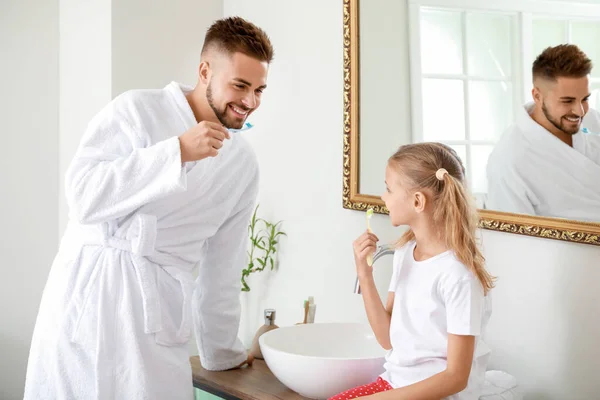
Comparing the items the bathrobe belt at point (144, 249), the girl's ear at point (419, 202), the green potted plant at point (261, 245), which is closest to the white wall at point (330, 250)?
the green potted plant at point (261, 245)

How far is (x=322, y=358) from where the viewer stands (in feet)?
5.90

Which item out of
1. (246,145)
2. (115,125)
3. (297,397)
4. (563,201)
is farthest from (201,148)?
(563,201)

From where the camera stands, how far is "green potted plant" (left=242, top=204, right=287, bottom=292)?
276 centimetres

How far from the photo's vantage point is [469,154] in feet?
6.50

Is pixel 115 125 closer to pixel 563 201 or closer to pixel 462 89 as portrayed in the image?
pixel 462 89

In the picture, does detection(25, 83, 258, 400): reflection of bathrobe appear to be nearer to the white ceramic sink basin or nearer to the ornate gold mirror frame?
the white ceramic sink basin

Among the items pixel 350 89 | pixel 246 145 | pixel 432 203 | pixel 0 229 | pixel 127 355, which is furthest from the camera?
pixel 0 229

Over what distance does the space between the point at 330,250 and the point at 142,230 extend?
32.3 inches

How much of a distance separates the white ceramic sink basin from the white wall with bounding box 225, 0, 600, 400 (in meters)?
0.22

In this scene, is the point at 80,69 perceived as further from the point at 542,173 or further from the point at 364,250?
the point at 542,173

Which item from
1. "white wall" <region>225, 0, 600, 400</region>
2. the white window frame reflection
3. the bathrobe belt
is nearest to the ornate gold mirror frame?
"white wall" <region>225, 0, 600, 400</region>

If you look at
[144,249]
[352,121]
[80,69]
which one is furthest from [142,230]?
[80,69]

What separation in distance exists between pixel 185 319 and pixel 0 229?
1653mm

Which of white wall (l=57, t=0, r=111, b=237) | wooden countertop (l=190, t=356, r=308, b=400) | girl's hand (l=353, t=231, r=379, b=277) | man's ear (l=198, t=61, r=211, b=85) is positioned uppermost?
white wall (l=57, t=0, r=111, b=237)
